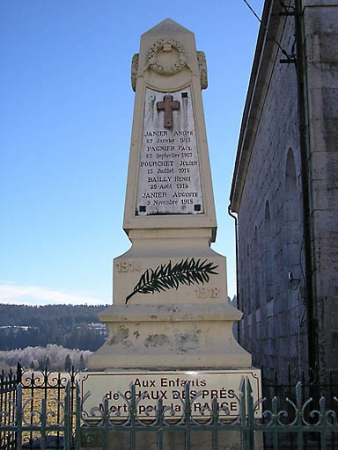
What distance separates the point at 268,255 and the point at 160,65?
363 inches

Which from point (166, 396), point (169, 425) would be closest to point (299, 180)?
point (166, 396)

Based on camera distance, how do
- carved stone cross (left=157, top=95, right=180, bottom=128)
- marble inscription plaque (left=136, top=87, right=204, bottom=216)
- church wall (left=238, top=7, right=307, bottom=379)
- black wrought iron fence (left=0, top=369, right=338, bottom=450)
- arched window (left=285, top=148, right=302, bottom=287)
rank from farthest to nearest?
arched window (left=285, top=148, right=302, bottom=287), church wall (left=238, top=7, right=307, bottom=379), carved stone cross (left=157, top=95, right=180, bottom=128), marble inscription plaque (left=136, top=87, right=204, bottom=216), black wrought iron fence (left=0, top=369, right=338, bottom=450)

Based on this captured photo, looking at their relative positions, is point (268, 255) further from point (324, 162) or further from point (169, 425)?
point (169, 425)

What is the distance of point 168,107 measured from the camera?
7.30 metres

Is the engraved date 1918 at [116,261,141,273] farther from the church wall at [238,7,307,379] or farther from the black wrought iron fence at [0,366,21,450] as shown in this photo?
the church wall at [238,7,307,379]

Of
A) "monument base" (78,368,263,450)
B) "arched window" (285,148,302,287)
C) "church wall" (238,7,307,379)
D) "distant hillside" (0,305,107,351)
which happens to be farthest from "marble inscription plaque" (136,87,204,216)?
"distant hillside" (0,305,107,351)

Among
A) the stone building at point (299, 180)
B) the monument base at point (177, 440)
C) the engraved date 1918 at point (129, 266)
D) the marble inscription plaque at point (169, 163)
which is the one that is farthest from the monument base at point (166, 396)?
the stone building at point (299, 180)

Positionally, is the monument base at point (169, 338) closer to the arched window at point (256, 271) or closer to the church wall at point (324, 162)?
the church wall at point (324, 162)

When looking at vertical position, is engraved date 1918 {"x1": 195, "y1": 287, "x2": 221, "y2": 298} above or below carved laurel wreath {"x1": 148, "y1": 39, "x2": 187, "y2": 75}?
below

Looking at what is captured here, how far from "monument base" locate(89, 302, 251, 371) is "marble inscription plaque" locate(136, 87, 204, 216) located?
1217 millimetres

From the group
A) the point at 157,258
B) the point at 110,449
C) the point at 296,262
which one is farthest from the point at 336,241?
the point at 110,449

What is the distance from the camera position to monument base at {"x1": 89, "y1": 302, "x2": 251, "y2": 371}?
6312 millimetres

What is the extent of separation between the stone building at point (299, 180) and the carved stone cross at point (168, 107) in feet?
8.98

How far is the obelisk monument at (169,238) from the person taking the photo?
6.43 meters
